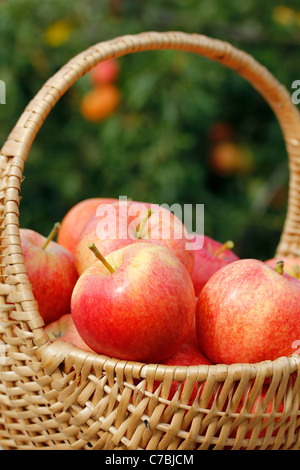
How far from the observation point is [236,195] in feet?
6.61

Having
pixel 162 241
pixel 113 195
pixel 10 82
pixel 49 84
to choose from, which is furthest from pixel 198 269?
pixel 10 82

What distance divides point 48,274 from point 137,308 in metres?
0.22

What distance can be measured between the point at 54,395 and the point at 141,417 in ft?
0.41

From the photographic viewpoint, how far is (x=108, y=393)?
2.17 ft

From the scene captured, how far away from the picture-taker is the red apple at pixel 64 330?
0.80m

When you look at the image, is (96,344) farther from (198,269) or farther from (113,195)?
(113,195)

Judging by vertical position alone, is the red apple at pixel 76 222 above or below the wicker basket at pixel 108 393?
above

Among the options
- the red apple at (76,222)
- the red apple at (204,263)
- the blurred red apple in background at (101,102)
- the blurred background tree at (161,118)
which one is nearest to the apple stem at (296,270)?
the red apple at (204,263)

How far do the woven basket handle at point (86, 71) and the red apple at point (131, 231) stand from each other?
159 mm

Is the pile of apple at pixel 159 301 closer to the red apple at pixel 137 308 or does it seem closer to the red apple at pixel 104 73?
the red apple at pixel 137 308

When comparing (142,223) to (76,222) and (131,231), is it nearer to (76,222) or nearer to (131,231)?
(131,231)

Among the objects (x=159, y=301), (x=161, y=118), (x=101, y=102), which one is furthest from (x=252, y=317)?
(x=101, y=102)

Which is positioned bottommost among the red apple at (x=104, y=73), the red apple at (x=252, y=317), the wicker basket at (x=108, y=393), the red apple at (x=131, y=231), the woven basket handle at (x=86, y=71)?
the wicker basket at (x=108, y=393)

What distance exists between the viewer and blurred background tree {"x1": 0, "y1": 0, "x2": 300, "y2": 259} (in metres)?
1.64
